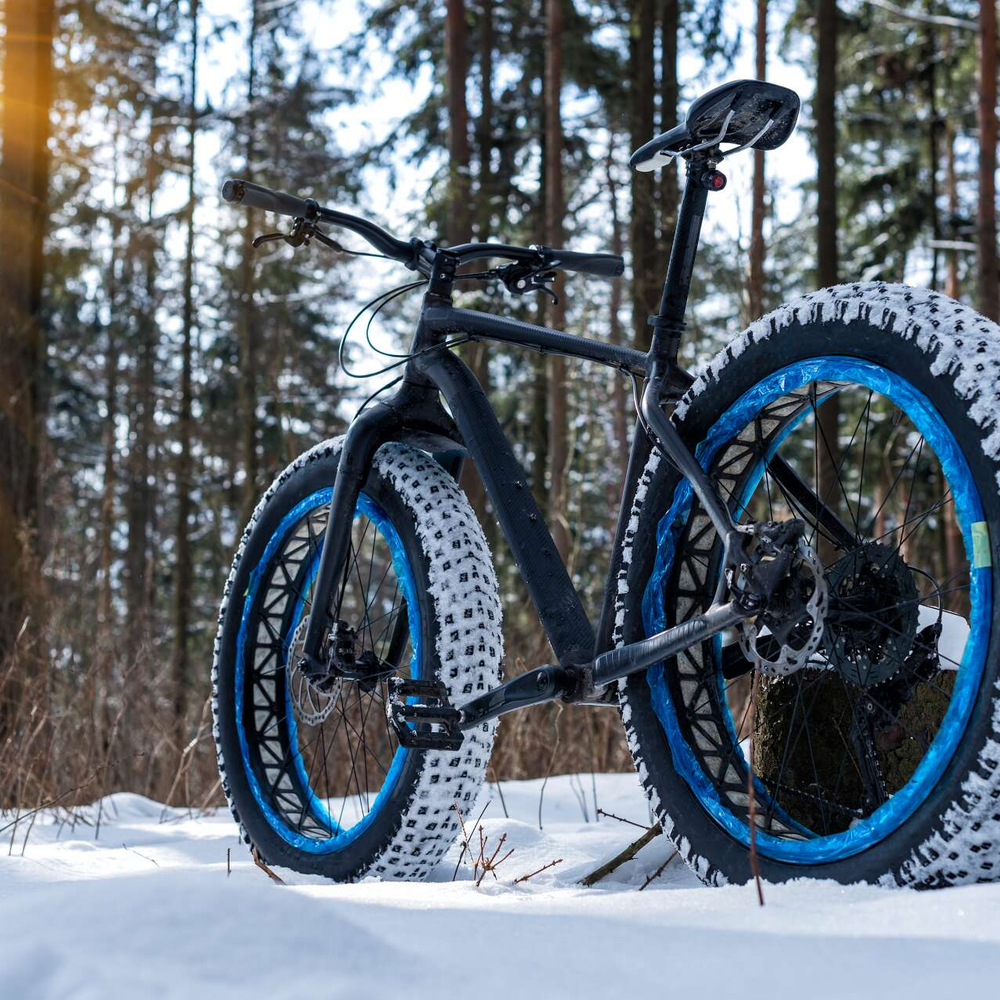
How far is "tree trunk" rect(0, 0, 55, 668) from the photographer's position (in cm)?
654

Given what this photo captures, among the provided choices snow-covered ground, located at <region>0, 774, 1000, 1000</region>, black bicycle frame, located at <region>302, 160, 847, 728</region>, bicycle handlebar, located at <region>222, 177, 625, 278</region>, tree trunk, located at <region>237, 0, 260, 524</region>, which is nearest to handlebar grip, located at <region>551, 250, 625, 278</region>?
bicycle handlebar, located at <region>222, 177, 625, 278</region>

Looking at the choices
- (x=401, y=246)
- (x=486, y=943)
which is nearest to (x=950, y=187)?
(x=401, y=246)

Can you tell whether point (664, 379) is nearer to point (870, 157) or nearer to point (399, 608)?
point (399, 608)

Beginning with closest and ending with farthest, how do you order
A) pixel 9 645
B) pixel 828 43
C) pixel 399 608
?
pixel 399 608
pixel 9 645
pixel 828 43

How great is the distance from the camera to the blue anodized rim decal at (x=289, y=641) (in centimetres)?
235

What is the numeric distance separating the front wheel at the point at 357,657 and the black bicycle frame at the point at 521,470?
0.25 ft

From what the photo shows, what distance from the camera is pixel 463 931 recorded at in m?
1.23

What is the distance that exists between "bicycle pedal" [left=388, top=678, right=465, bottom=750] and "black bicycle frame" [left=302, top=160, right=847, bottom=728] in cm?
4

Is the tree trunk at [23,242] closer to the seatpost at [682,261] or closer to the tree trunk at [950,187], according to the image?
the seatpost at [682,261]

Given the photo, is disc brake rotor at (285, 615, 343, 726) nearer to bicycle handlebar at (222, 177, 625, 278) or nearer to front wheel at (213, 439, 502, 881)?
front wheel at (213, 439, 502, 881)

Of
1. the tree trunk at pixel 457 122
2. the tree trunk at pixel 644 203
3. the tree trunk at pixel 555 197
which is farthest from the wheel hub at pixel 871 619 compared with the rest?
the tree trunk at pixel 555 197

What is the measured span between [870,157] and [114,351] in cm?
1285

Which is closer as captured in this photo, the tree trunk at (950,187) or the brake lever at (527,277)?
the brake lever at (527,277)

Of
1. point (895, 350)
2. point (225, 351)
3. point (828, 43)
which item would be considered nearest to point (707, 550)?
point (895, 350)
